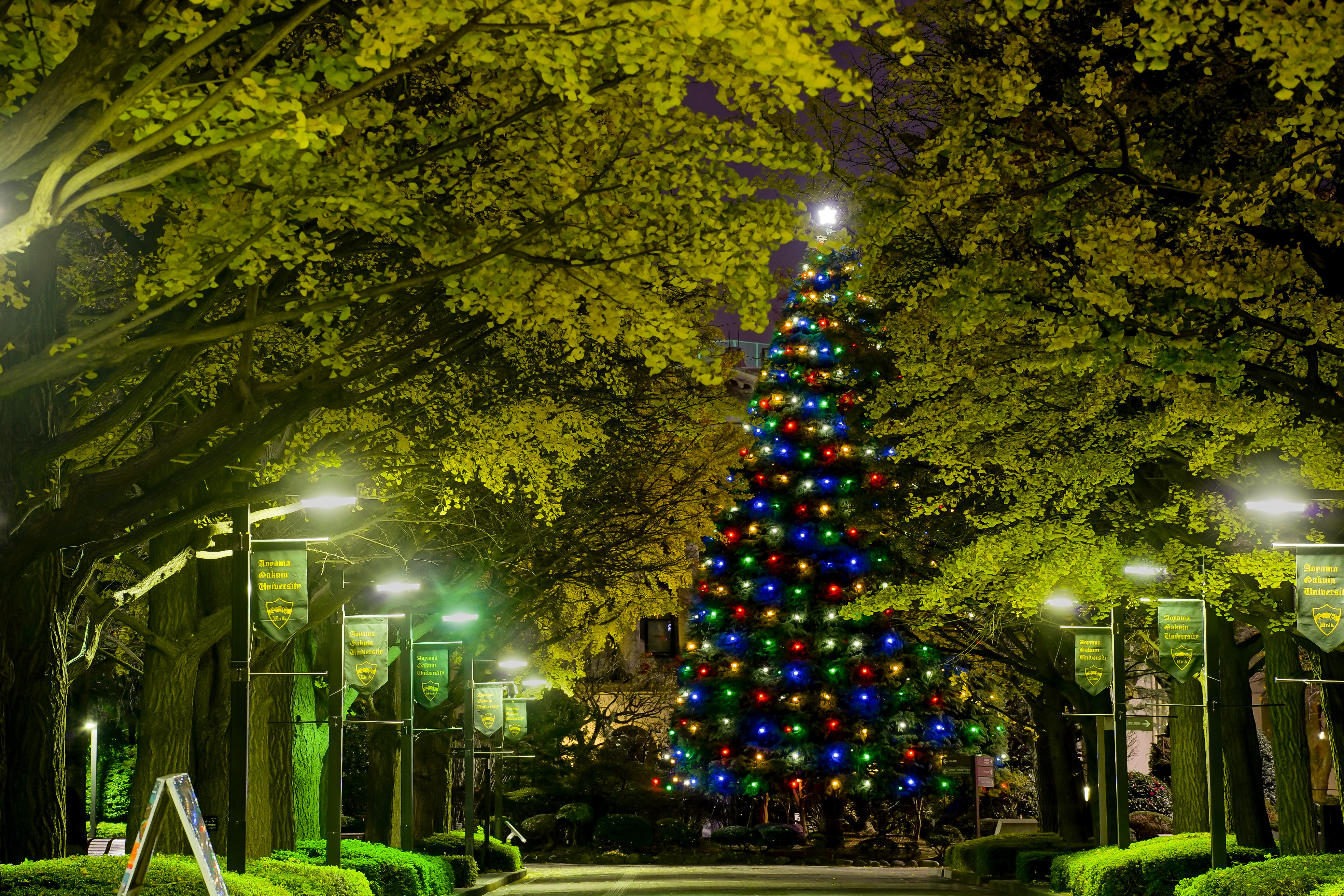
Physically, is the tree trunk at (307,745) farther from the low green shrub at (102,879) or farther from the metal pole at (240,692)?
the low green shrub at (102,879)

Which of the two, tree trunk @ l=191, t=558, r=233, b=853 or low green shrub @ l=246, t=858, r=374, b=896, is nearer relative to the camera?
low green shrub @ l=246, t=858, r=374, b=896

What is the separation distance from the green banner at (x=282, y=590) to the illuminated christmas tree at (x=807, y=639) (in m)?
20.9

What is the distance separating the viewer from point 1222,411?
15.5 metres

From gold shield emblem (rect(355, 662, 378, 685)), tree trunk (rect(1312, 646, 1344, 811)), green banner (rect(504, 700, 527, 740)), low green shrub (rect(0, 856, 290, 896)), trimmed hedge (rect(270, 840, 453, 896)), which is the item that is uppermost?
gold shield emblem (rect(355, 662, 378, 685))

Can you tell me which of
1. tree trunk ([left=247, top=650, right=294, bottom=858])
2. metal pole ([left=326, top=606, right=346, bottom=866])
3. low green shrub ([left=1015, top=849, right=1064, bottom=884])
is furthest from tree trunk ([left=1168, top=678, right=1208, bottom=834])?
tree trunk ([left=247, top=650, right=294, bottom=858])

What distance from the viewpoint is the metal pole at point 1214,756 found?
19047mm

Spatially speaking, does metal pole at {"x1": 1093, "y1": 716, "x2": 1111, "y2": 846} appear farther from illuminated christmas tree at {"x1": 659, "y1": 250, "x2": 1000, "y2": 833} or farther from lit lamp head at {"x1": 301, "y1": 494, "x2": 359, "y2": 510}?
lit lamp head at {"x1": 301, "y1": 494, "x2": 359, "y2": 510}

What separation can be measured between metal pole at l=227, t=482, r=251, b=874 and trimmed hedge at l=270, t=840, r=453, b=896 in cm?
505

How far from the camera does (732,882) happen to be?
32625 mm

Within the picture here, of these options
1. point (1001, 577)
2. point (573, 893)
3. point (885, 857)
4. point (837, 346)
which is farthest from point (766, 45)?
point (885, 857)

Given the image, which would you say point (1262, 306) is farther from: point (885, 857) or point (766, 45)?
point (885, 857)

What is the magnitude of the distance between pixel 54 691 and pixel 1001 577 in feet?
51.7

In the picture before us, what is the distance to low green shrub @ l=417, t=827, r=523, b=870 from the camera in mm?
33938

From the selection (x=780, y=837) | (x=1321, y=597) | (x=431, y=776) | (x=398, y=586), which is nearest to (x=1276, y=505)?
(x=1321, y=597)
